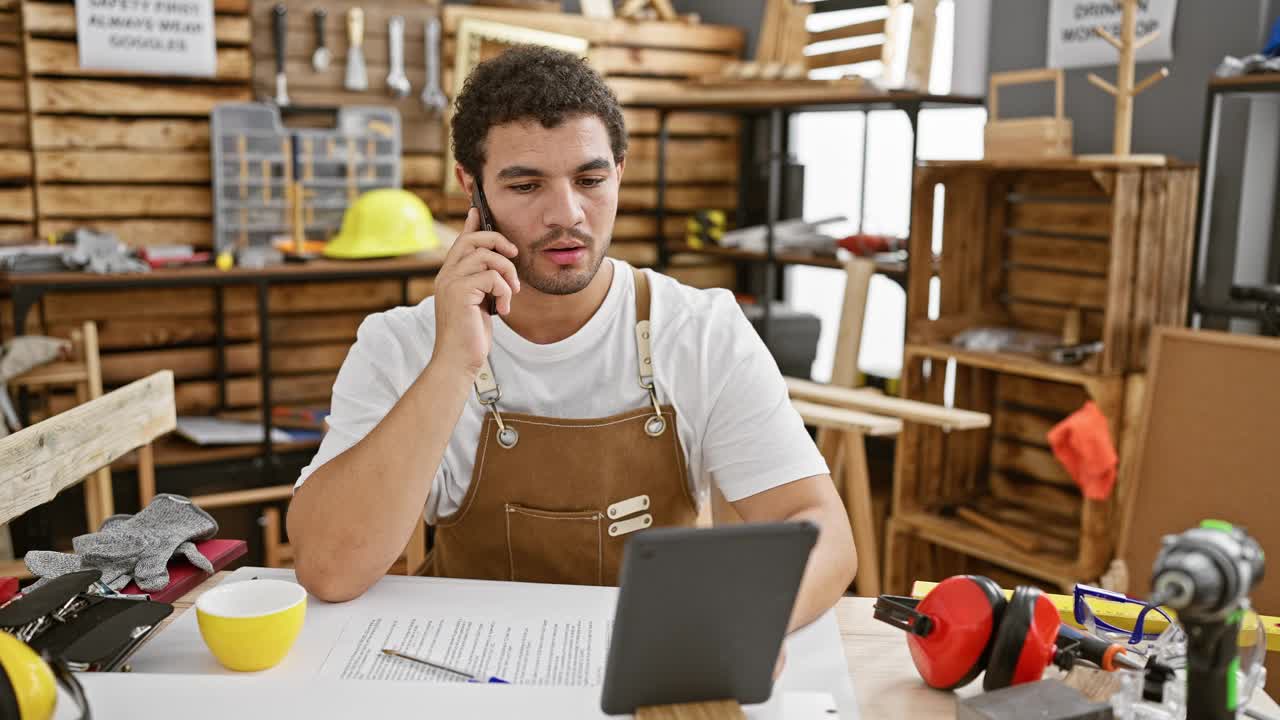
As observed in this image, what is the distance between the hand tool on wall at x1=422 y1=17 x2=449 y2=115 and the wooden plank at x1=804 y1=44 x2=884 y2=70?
1.46m

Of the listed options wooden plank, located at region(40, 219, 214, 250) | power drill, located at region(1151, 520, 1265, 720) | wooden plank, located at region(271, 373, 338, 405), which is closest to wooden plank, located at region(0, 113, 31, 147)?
wooden plank, located at region(40, 219, 214, 250)

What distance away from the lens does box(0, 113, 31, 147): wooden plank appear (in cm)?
395

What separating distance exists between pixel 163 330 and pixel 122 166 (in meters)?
0.61

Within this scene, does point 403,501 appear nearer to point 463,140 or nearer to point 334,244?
point 463,140

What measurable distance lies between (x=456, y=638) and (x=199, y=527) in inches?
20.5

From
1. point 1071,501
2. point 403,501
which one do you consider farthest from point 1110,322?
point 403,501

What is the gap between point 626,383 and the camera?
190 cm

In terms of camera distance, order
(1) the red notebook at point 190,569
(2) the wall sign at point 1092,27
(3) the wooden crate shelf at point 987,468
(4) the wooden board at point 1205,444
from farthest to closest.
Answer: (3) the wooden crate shelf at point 987,468 → (2) the wall sign at point 1092,27 → (4) the wooden board at point 1205,444 → (1) the red notebook at point 190,569

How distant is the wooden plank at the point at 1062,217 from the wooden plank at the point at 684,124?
171cm

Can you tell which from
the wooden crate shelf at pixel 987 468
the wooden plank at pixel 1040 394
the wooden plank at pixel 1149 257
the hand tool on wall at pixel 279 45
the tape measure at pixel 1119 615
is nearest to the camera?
the tape measure at pixel 1119 615

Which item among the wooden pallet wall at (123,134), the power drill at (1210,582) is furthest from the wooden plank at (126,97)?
the power drill at (1210,582)

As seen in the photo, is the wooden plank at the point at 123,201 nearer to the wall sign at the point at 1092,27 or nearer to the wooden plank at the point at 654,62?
the wooden plank at the point at 654,62

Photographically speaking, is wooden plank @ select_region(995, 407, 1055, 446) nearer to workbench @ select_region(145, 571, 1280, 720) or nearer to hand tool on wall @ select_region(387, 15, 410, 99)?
workbench @ select_region(145, 571, 1280, 720)

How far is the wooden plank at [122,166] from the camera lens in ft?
13.1
